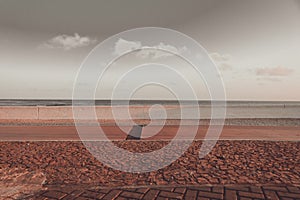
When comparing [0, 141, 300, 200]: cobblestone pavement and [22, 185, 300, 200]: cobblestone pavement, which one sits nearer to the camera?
[22, 185, 300, 200]: cobblestone pavement

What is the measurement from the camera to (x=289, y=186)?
3.63m

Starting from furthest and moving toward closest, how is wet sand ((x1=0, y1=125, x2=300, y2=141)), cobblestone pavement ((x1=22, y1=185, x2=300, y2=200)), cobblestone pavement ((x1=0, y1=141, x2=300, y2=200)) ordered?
wet sand ((x1=0, y1=125, x2=300, y2=141)) → cobblestone pavement ((x1=0, y1=141, x2=300, y2=200)) → cobblestone pavement ((x1=22, y1=185, x2=300, y2=200))

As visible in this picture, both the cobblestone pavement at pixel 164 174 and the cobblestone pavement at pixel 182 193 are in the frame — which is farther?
the cobblestone pavement at pixel 164 174

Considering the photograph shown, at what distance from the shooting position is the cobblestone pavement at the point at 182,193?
10.7 ft

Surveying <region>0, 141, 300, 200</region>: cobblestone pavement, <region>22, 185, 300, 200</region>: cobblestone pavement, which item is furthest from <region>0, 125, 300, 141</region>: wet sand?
<region>22, 185, 300, 200</region>: cobblestone pavement

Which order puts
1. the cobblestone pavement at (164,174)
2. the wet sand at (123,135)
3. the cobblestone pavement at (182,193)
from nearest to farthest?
1. the cobblestone pavement at (182,193)
2. the cobblestone pavement at (164,174)
3. the wet sand at (123,135)

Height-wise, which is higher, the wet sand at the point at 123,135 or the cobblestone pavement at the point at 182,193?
the wet sand at the point at 123,135

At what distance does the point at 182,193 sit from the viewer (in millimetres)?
3410

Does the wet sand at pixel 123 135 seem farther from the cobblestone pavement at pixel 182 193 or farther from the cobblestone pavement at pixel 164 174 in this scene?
the cobblestone pavement at pixel 182 193

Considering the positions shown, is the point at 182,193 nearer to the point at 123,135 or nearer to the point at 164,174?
the point at 164,174

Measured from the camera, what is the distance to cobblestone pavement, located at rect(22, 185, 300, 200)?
327 cm

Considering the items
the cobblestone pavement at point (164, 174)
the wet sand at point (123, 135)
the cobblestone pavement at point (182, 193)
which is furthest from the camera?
the wet sand at point (123, 135)

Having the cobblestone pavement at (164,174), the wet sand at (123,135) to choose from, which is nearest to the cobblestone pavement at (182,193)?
the cobblestone pavement at (164,174)

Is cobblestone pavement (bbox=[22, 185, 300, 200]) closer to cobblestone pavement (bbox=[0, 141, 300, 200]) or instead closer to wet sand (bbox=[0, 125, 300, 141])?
cobblestone pavement (bbox=[0, 141, 300, 200])
